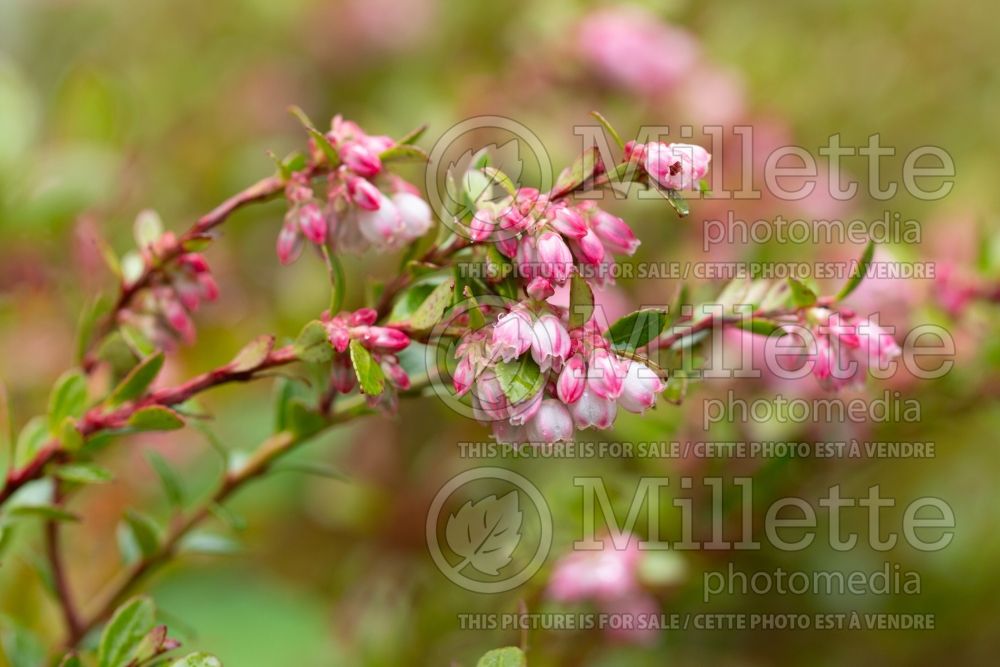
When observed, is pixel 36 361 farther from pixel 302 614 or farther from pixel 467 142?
pixel 467 142

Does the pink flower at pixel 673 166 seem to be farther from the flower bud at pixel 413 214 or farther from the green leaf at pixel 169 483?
the green leaf at pixel 169 483

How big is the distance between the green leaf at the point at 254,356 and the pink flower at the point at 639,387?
19 centimetres

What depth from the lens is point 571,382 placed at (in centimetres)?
55

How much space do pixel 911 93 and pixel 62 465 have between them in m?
1.49

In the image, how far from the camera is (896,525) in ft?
4.07

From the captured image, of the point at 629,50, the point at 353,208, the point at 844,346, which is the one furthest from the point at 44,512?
the point at 629,50

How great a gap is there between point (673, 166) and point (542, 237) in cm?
8

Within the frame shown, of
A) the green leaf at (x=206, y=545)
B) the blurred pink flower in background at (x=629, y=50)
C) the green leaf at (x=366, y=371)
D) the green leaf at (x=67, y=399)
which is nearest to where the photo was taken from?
the green leaf at (x=366, y=371)

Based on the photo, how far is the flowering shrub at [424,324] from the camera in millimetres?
549

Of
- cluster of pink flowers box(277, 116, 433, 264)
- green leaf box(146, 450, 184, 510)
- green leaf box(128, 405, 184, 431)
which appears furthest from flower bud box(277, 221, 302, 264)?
green leaf box(146, 450, 184, 510)

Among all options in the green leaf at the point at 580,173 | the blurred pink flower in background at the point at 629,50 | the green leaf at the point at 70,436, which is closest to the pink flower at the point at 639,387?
the green leaf at the point at 580,173
